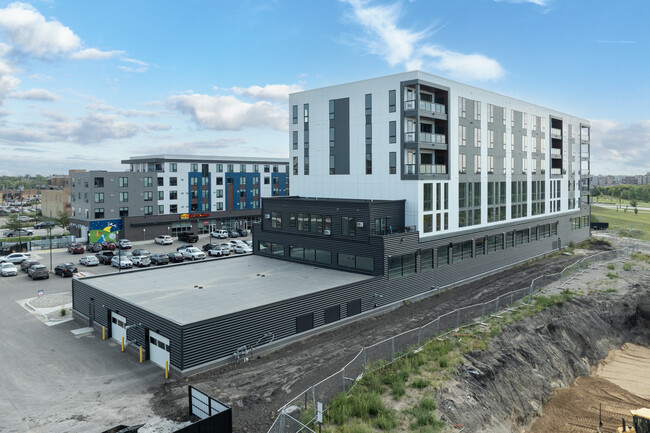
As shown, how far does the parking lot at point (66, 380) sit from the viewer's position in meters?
18.5

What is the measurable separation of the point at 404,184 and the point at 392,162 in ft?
7.72

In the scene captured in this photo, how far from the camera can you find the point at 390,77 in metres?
39.5

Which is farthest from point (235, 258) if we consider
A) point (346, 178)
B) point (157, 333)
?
point (157, 333)

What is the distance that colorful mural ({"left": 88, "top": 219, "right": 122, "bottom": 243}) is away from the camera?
67.7 m

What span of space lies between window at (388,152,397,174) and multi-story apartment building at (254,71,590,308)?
10 centimetres

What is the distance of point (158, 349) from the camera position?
79.7ft

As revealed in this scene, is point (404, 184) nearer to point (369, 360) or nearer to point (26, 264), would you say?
point (369, 360)

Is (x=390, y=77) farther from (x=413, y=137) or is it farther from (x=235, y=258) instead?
(x=235, y=258)

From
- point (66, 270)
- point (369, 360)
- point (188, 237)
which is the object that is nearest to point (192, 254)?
point (66, 270)

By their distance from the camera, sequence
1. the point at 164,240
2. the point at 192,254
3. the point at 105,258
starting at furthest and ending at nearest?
the point at 164,240 < the point at 192,254 < the point at 105,258

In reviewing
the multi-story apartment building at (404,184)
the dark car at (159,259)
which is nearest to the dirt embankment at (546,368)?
the multi-story apartment building at (404,184)

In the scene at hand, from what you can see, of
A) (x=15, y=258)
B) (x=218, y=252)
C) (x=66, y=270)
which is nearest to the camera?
(x=66, y=270)

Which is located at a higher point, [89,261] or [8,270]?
[89,261]

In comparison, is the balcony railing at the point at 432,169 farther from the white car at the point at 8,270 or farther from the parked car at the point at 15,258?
the parked car at the point at 15,258
